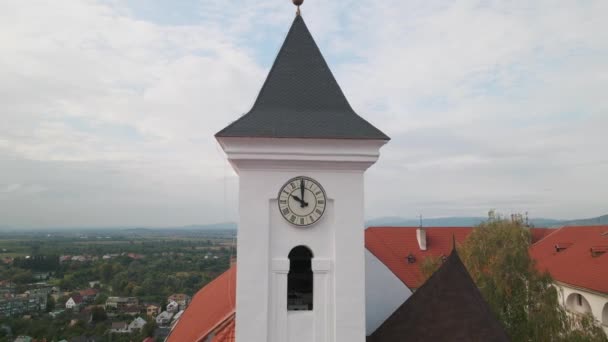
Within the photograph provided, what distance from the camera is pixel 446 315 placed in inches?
400

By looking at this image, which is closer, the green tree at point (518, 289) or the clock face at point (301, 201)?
the clock face at point (301, 201)

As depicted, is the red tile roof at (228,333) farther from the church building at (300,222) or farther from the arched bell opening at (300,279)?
the arched bell opening at (300,279)

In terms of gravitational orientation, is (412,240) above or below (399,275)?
above

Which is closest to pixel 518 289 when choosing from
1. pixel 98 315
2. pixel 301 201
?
pixel 301 201

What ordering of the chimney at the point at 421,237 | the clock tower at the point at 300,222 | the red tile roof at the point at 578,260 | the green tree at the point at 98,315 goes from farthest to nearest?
the green tree at the point at 98,315 < the chimney at the point at 421,237 < the red tile roof at the point at 578,260 < the clock tower at the point at 300,222

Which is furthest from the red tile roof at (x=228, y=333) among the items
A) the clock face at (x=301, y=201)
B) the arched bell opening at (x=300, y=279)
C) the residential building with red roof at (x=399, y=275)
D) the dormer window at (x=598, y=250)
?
the dormer window at (x=598, y=250)

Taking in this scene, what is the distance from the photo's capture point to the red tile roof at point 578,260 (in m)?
28.6

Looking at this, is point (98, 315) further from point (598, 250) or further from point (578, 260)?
point (598, 250)

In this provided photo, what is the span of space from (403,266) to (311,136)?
3093 centimetres

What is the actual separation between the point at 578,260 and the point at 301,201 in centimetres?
3133

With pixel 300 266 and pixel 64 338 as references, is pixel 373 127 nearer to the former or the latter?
pixel 300 266

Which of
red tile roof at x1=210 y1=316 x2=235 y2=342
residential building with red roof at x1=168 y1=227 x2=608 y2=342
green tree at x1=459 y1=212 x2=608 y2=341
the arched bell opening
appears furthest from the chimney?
the arched bell opening

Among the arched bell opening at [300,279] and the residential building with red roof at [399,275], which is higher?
the arched bell opening at [300,279]

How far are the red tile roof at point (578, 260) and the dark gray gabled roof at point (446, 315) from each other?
15.1 metres
